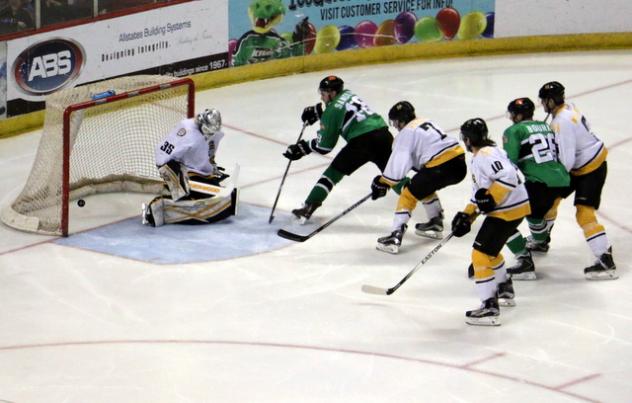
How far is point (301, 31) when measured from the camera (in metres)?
11.0

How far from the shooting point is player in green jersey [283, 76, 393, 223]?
25.1 feet

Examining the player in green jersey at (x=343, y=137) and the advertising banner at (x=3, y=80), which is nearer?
the player in green jersey at (x=343, y=137)

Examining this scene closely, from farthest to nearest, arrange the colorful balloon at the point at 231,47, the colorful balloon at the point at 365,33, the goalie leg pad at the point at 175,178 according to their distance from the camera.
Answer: the colorful balloon at the point at 365,33, the colorful balloon at the point at 231,47, the goalie leg pad at the point at 175,178

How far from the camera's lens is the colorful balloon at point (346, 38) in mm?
11211

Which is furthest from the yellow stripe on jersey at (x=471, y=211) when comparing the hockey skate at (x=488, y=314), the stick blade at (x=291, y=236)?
the stick blade at (x=291, y=236)

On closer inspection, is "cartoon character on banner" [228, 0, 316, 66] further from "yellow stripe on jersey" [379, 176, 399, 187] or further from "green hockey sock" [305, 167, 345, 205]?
"yellow stripe on jersey" [379, 176, 399, 187]

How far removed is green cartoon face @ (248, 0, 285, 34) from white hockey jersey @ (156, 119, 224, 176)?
3.00 m

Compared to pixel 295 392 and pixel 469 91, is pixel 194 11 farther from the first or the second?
pixel 295 392

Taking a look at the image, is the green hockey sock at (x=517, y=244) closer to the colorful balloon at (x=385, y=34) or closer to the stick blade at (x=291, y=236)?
the stick blade at (x=291, y=236)

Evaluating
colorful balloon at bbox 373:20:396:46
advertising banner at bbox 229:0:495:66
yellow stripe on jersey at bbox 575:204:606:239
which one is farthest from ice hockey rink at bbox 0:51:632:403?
colorful balloon at bbox 373:20:396:46

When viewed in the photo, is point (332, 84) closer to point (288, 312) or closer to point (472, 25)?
point (288, 312)

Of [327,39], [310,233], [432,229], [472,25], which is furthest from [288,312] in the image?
[472,25]

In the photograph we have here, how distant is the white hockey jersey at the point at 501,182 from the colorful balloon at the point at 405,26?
5.25 m

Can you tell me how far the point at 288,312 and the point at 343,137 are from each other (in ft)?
5.09
